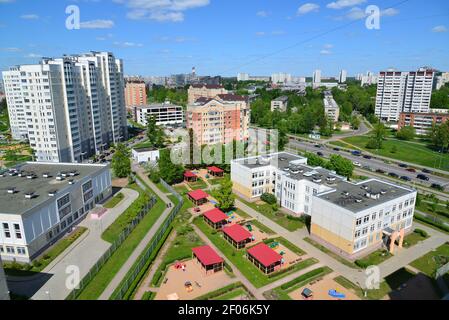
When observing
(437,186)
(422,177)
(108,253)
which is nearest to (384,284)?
(108,253)

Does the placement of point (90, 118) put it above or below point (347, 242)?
above

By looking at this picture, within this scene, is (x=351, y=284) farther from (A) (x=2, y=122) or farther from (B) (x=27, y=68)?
(A) (x=2, y=122)

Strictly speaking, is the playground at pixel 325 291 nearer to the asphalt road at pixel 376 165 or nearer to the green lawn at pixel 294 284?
the green lawn at pixel 294 284

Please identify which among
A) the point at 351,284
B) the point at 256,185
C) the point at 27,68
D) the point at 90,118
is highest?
the point at 27,68

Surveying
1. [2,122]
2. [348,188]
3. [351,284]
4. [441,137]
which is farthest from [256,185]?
[2,122]

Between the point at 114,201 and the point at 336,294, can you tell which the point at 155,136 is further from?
the point at 336,294
